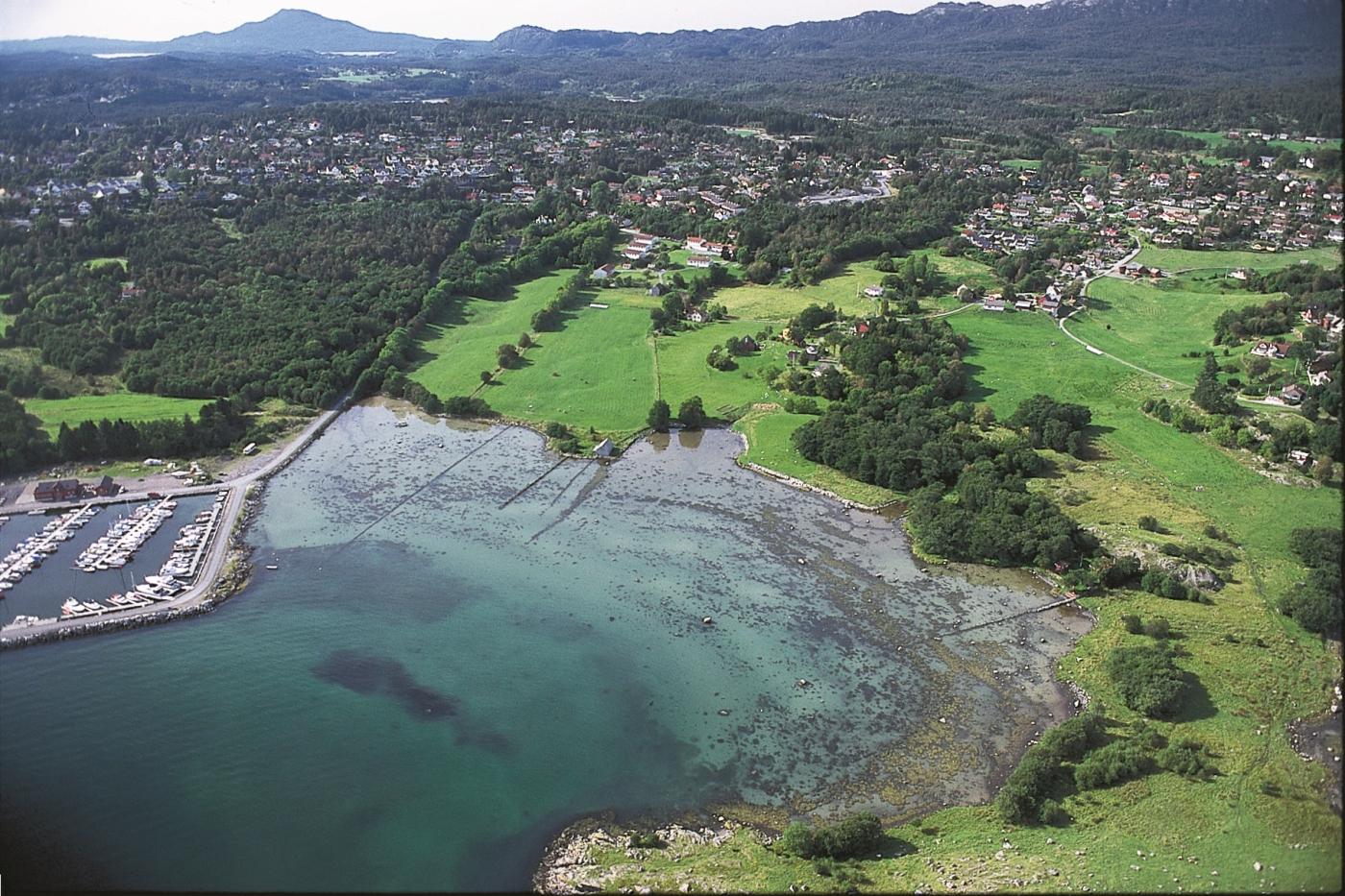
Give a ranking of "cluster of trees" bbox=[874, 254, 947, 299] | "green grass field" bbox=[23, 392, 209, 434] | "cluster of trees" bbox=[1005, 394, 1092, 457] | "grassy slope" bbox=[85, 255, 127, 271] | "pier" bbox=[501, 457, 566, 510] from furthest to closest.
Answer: "cluster of trees" bbox=[874, 254, 947, 299], "grassy slope" bbox=[85, 255, 127, 271], "cluster of trees" bbox=[1005, 394, 1092, 457], "pier" bbox=[501, 457, 566, 510], "green grass field" bbox=[23, 392, 209, 434]

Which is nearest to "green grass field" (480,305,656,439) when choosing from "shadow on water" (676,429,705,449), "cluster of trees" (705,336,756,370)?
"shadow on water" (676,429,705,449)

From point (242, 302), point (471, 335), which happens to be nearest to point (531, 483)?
point (471, 335)

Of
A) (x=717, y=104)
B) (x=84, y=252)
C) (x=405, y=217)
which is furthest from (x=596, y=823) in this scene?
(x=717, y=104)

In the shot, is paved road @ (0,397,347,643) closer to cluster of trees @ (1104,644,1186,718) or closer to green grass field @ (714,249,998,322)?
green grass field @ (714,249,998,322)

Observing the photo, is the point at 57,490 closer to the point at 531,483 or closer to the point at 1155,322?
the point at 531,483

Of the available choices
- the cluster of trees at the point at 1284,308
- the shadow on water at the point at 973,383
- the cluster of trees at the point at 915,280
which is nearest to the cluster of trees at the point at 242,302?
the cluster of trees at the point at 915,280

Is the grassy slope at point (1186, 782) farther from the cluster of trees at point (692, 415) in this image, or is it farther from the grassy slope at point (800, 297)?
the grassy slope at point (800, 297)
